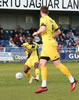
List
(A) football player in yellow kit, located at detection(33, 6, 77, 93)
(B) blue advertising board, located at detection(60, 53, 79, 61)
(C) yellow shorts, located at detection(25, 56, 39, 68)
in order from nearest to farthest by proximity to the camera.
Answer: (A) football player in yellow kit, located at detection(33, 6, 77, 93)
(C) yellow shorts, located at detection(25, 56, 39, 68)
(B) blue advertising board, located at detection(60, 53, 79, 61)

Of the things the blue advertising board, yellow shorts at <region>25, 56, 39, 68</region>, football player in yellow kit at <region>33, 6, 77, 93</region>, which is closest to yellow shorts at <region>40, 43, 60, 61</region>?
football player in yellow kit at <region>33, 6, 77, 93</region>

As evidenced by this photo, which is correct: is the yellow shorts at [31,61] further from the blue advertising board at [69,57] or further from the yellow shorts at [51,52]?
the blue advertising board at [69,57]

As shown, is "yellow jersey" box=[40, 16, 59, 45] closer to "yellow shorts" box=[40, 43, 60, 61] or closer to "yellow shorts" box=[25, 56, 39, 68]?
"yellow shorts" box=[40, 43, 60, 61]

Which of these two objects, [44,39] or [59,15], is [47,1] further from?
[44,39]

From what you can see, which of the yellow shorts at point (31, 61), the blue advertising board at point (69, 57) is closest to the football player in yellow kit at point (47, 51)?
the yellow shorts at point (31, 61)

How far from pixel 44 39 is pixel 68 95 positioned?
1498mm

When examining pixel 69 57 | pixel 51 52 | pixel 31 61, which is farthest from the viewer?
pixel 69 57

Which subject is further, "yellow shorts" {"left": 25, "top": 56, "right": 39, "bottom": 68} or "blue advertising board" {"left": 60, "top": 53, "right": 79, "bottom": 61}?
"blue advertising board" {"left": 60, "top": 53, "right": 79, "bottom": 61}

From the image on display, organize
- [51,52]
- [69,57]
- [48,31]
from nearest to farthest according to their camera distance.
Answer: [51,52] < [48,31] < [69,57]

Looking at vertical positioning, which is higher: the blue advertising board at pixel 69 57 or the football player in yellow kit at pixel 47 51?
the football player in yellow kit at pixel 47 51

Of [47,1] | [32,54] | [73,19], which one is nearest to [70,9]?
[47,1]

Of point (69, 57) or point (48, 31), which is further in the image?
point (69, 57)

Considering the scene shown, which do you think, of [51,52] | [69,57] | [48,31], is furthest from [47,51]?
[69,57]

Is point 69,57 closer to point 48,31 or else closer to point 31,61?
point 31,61
